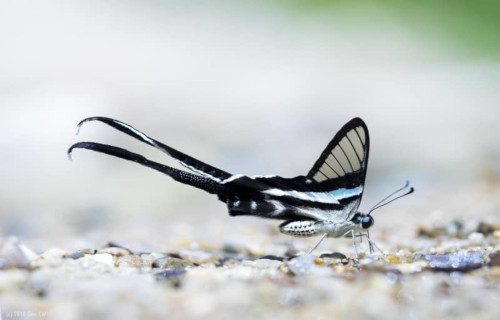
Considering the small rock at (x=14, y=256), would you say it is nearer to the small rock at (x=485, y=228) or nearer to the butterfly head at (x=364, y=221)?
the butterfly head at (x=364, y=221)

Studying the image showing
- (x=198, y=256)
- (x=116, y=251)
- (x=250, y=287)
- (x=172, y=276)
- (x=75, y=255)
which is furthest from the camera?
(x=198, y=256)

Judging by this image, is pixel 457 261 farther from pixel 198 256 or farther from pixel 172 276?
pixel 198 256

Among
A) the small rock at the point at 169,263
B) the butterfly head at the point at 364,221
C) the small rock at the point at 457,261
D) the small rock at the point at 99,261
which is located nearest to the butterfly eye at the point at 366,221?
the butterfly head at the point at 364,221

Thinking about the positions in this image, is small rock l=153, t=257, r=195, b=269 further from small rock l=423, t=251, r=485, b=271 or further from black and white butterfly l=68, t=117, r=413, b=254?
small rock l=423, t=251, r=485, b=271

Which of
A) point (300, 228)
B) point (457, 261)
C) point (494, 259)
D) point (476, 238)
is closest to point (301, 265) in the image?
point (300, 228)

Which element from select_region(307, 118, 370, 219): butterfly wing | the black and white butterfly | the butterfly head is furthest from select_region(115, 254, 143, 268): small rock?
the butterfly head
